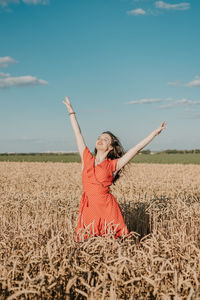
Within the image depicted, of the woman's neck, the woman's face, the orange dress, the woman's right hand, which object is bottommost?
the orange dress

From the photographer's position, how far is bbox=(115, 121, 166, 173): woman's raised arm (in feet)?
17.2

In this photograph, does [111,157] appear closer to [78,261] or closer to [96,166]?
[96,166]

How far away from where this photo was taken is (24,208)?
28.5 feet

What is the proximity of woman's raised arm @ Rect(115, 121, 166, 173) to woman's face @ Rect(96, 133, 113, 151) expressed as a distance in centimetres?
29

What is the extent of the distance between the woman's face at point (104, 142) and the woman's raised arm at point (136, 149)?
29 cm

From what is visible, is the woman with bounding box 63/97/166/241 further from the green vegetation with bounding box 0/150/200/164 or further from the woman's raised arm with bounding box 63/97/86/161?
the green vegetation with bounding box 0/150/200/164

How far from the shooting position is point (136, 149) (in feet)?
17.1

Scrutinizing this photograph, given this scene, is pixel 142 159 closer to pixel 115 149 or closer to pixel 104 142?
pixel 115 149

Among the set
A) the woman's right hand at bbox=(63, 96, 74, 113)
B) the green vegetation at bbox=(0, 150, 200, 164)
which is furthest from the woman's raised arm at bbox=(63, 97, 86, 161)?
the green vegetation at bbox=(0, 150, 200, 164)

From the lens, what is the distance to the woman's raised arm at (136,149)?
5.23 meters

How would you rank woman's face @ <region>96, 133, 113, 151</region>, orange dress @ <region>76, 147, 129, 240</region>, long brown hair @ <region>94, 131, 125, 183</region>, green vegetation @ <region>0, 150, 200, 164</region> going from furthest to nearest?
green vegetation @ <region>0, 150, 200, 164</region>
long brown hair @ <region>94, 131, 125, 183</region>
woman's face @ <region>96, 133, 113, 151</region>
orange dress @ <region>76, 147, 129, 240</region>

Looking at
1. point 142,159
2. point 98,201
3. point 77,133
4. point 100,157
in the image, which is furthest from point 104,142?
point 142,159

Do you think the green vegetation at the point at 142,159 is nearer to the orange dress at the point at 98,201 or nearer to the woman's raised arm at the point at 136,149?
the woman's raised arm at the point at 136,149

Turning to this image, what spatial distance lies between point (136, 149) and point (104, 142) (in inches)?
22.0
